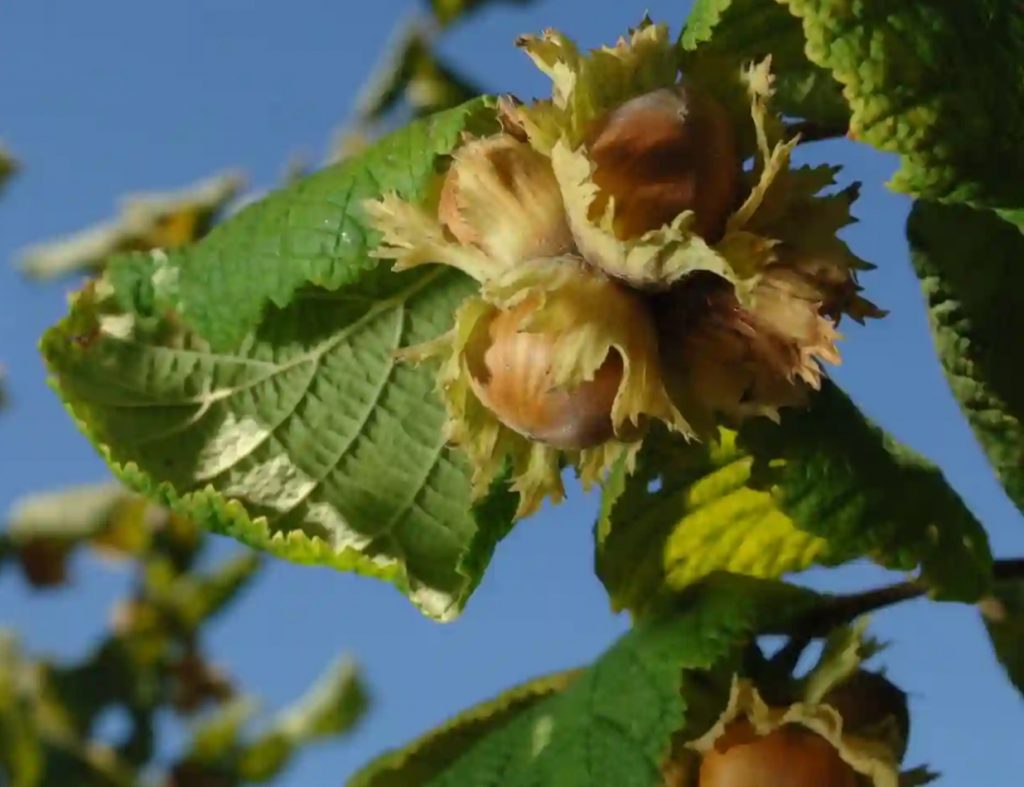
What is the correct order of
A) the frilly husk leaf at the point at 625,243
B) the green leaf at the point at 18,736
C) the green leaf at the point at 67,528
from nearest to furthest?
the frilly husk leaf at the point at 625,243 < the green leaf at the point at 18,736 < the green leaf at the point at 67,528

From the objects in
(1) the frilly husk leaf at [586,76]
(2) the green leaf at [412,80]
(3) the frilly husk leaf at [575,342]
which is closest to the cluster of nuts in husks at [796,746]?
(3) the frilly husk leaf at [575,342]

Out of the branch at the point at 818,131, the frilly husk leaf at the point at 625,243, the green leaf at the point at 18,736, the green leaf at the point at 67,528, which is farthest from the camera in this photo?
the green leaf at the point at 67,528

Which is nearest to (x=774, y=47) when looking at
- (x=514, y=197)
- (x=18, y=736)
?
(x=514, y=197)

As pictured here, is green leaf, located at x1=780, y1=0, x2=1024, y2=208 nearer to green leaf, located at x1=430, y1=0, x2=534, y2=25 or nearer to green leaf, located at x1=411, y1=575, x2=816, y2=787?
green leaf, located at x1=411, y1=575, x2=816, y2=787

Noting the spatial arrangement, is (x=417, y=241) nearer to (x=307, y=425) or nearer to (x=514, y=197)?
(x=514, y=197)

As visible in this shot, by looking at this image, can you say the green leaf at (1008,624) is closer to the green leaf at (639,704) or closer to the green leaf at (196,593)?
the green leaf at (639,704)

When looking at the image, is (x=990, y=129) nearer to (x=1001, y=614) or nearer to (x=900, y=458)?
(x=900, y=458)

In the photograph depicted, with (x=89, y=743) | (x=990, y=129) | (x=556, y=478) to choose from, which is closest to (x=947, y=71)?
(x=990, y=129)
